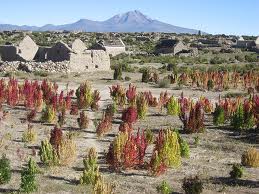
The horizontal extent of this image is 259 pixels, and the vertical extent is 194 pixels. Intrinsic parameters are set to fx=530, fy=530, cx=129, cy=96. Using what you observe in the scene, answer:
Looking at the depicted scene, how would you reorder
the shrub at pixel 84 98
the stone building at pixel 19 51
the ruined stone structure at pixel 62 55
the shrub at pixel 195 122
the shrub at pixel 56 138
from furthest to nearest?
the stone building at pixel 19 51 < the ruined stone structure at pixel 62 55 < the shrub at pixel 84 98 < the shrub at pixel 195 122 < the shrub at pixel 56 138

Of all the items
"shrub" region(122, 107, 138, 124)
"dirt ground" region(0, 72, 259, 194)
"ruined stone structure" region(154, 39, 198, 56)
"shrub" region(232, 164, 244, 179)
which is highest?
"ruined stone structure" region(154, 39, 198, 56)

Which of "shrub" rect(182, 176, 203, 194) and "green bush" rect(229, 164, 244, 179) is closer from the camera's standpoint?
"shrub" rect(182, 176, 203, 194)

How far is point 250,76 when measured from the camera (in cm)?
3981

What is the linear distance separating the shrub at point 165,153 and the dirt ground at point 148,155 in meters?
0.24

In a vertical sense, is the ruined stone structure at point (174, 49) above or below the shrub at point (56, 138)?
above

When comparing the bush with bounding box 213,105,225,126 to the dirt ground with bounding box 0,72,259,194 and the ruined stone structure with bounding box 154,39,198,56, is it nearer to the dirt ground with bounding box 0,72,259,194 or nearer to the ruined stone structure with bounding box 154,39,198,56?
the dirt ground with bounding box 0,72,259,194

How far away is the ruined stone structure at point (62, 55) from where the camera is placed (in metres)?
44.2

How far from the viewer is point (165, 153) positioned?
15023 millimetres

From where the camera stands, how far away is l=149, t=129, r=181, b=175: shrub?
571 inches

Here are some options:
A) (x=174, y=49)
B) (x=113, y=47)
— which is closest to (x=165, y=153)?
(x=113, y=47)

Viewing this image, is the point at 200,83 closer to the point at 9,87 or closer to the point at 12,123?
the point at 9,87

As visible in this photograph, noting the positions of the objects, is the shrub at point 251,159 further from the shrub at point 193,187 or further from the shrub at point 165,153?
→ the shrub at point 193,187

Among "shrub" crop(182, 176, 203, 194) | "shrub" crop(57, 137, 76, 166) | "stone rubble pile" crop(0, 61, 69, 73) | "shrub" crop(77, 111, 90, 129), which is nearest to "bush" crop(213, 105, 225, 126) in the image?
"shrub" crop(77, 111, 90, 129)

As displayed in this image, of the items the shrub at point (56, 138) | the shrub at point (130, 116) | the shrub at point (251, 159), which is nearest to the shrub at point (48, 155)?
the shrub at point (56, 138)
